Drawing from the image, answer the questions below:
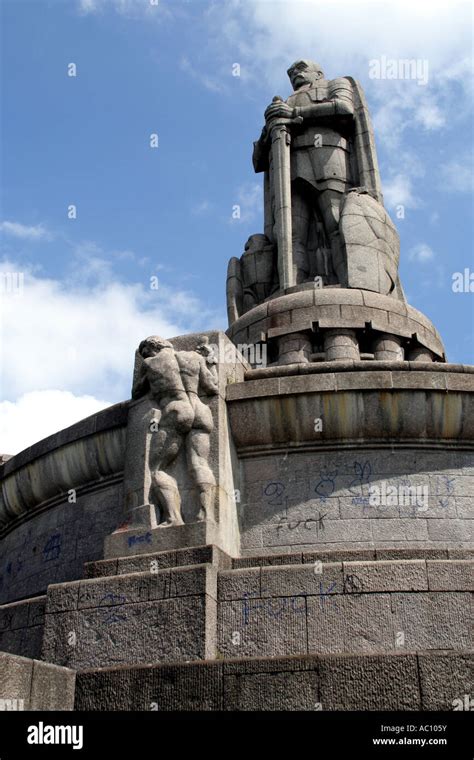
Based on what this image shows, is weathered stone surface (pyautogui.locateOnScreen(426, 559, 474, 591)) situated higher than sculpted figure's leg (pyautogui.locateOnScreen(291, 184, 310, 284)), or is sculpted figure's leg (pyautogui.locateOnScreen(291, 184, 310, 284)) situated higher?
sculpted figure's leg (pyautogui.locateOnScreen(291, 184, 310, 284))

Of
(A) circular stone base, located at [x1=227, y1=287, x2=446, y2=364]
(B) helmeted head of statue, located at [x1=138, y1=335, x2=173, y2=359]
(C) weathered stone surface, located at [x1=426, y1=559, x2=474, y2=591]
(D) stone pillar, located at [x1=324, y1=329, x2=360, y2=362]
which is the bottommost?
(C) weathered stone surface, located at [x1=426, y1=559, x2=474, y2=591]

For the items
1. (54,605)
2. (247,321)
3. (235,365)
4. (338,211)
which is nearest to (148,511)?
(54,605)

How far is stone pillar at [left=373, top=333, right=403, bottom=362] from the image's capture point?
13.8 m

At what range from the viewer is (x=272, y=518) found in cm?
929

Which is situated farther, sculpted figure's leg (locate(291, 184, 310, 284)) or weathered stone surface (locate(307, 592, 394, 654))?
sculpted figure's leg (locate(291, 184, 310, 284))

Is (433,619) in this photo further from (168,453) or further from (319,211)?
(319,211)

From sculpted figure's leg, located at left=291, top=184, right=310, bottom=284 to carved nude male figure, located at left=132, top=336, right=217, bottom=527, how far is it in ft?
21.9

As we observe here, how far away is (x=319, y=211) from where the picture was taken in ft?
54.7

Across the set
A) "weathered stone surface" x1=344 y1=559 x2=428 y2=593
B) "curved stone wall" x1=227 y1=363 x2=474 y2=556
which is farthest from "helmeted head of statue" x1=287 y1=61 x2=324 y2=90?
"weathered stone surface" x1=344 y1=559 x2=428 y2=593

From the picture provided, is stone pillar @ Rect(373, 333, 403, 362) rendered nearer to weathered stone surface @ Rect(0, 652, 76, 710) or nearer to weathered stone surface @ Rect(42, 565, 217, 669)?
weathered stone surface @ Rect(42, 565, 217, 669)

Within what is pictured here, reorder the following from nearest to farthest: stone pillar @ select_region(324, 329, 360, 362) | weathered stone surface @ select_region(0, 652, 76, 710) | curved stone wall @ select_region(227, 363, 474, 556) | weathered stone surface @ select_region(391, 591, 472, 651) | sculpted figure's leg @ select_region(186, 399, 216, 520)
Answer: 1. weathered stone surface @ select_region(0, 652, 76, 710)
2. weathered stone surface @ select_region(391, 591, 472, 651)
3. sculpted figure's leg @ select_region(186, 399, 216, 520)
4. curved stone wall @ select_region(227, 363, 474, 556)
5. stone pillar @ select_region(324, 329, 360, 362)

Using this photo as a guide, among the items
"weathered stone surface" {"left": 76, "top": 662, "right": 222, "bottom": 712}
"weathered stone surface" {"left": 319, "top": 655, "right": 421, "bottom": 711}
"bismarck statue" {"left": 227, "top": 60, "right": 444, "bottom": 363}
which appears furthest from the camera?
"bismarck statue" {"left": 227, "top": 60, "right": 444, "bottom": 363}

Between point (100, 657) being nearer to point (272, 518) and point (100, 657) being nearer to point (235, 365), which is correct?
point (272, 518)

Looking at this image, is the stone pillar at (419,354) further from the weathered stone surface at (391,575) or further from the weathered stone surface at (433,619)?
the weathered stone surface at (433,619)
